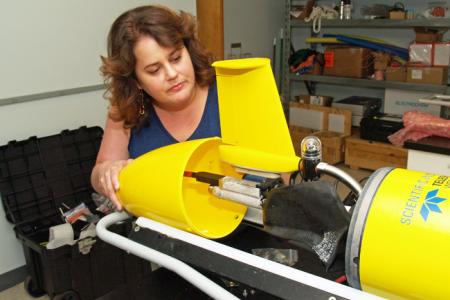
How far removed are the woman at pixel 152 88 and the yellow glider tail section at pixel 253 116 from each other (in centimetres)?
27

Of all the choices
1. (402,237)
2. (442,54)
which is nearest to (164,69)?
(402,237)

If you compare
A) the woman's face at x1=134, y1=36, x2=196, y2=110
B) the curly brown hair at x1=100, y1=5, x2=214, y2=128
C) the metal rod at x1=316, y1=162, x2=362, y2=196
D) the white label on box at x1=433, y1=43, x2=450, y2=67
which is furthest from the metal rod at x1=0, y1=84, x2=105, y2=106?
the white label on box at x1=433, y1=43, x2=450, y2=67

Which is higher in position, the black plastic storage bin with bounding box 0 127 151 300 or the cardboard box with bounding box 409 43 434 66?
the cardboard box with bounding box 409 43 434 66

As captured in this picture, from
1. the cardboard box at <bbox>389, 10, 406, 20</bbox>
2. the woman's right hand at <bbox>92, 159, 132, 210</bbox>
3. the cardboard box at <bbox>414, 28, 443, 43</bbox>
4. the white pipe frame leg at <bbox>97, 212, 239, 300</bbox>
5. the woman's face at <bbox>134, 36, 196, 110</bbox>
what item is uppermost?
the cardboard box at <bbox>389, 10, 406, 20</bbox>

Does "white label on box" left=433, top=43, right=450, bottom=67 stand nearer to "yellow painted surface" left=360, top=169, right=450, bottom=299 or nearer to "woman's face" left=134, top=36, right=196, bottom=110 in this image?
"woman's face" left=134, top=36, right=196, bottom=110

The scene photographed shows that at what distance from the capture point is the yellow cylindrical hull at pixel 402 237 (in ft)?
2.02

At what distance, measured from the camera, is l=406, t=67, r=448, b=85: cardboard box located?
10.3ft

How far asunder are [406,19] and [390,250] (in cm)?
297

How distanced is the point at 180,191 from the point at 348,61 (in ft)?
9.75

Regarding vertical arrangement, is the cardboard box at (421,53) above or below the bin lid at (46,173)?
above

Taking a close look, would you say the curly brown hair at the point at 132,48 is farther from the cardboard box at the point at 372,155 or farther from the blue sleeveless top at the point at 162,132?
the cardboard box at the point at 372,155

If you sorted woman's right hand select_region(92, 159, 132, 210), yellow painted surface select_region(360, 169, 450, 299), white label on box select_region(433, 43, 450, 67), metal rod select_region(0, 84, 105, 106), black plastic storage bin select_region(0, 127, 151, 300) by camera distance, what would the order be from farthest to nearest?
1. white label on box select_region(433, 43, 450, 67)
2. metal rod select_region(0, 84, 105, 106)
3. black plastic storage bin select_region(0, 127, 151, 300)
4. woman's right hand select_region(92, 159, 132, 210)
5. yellow painted surface select_region(360, 169, 450, 299)

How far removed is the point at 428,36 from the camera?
10.4ft

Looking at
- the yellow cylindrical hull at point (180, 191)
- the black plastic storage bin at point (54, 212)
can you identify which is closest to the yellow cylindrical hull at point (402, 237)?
the yellow cylindrical hull at point (180, 191)
